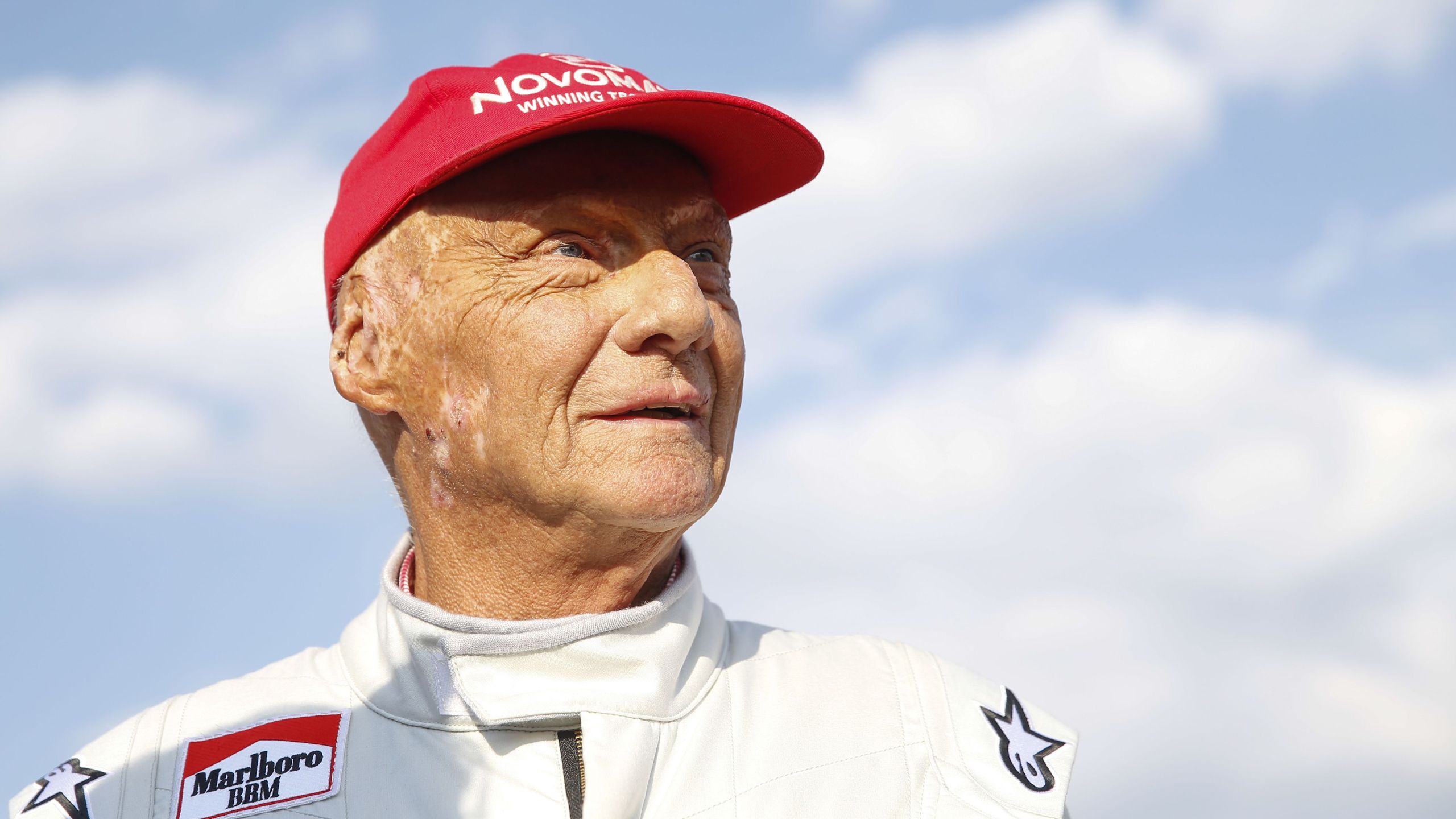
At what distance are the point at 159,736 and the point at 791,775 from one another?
5.09 ft

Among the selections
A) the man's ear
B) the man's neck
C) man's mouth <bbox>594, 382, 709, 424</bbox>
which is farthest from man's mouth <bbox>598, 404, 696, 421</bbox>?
the man's ear

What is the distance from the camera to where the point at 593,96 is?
376cm

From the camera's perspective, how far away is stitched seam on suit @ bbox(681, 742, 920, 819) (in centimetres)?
352

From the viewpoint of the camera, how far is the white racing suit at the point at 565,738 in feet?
11.5

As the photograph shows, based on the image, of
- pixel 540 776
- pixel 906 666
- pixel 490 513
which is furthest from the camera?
pixel 906 666

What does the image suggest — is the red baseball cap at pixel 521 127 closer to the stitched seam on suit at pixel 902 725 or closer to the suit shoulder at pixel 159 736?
the suit shoulder at pixel 159 736

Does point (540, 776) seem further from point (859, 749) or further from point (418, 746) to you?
point (859, 749)

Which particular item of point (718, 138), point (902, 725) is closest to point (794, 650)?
point (902, 725)

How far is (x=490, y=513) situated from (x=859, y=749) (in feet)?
3.51

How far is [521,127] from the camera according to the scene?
3.55 meters

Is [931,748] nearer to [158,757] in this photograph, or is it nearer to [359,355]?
[359,355]

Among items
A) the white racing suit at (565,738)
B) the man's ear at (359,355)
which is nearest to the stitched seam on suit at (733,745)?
the white racing suit at (565,738)

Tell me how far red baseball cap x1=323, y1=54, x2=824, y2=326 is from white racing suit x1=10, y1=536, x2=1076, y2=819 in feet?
3.22

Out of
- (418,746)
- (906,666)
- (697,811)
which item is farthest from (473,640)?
(906,666)
